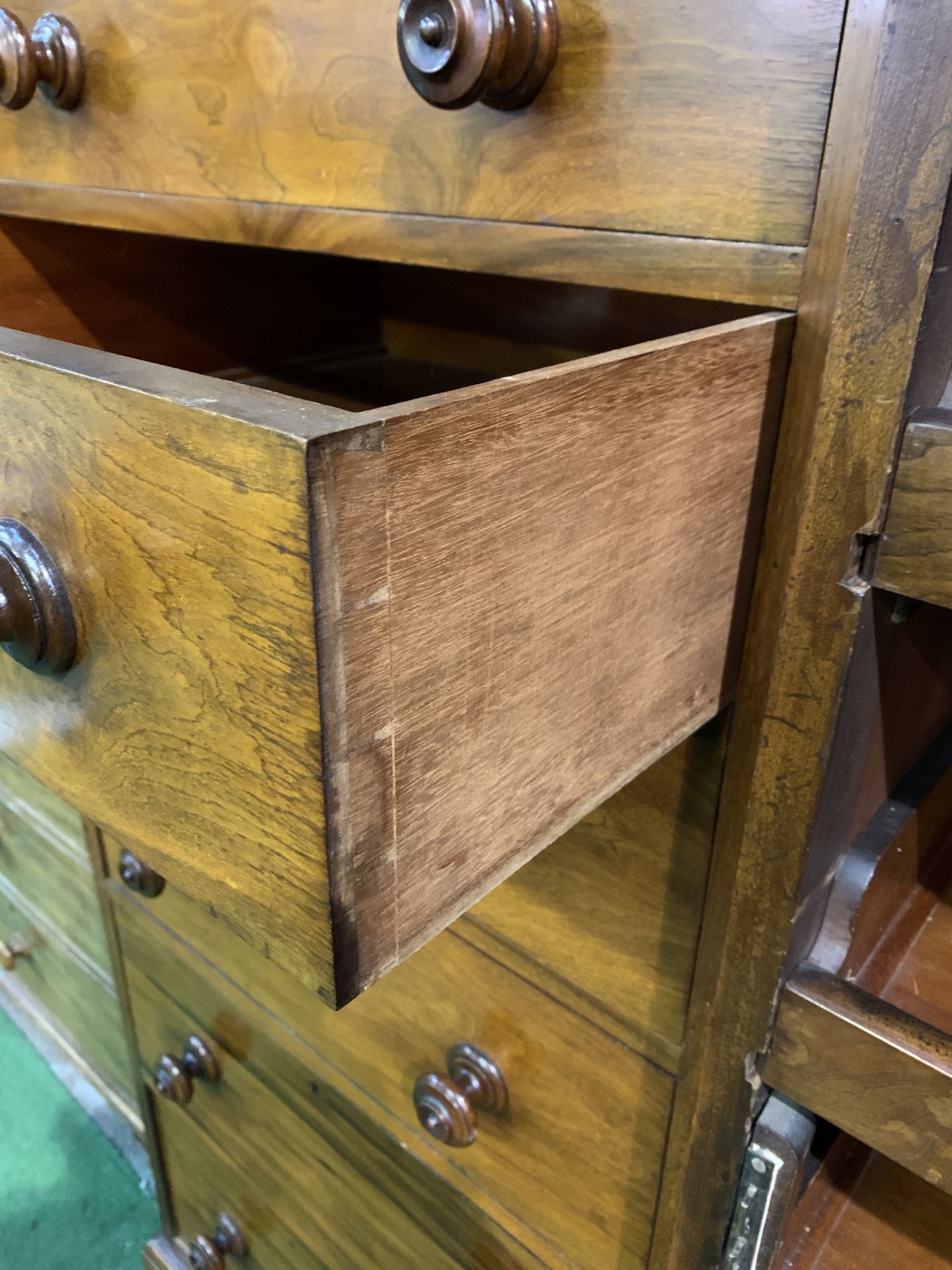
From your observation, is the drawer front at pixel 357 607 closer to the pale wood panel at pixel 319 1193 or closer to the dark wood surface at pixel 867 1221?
the dark wood surface at pixel 867 1221

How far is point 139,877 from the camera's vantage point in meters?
0.90

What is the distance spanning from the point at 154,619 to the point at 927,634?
0.39 metres

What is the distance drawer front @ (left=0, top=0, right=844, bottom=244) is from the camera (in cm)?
36

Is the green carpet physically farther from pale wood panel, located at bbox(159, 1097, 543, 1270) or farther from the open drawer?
the open drawer

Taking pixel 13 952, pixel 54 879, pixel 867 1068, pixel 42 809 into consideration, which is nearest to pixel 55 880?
pixel 54 879

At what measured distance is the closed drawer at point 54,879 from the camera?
121cm

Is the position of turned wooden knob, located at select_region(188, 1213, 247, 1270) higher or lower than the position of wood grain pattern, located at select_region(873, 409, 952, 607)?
lower

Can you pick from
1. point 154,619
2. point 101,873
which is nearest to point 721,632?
point 154,619

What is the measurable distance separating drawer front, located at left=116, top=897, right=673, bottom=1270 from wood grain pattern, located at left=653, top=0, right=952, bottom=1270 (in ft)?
0.12

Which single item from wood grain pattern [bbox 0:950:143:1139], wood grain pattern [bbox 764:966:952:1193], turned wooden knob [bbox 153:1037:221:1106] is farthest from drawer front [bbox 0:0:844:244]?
wood grain pattern [bbox 0:950:143:1139]

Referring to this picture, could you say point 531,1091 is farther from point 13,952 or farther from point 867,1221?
point 13,952

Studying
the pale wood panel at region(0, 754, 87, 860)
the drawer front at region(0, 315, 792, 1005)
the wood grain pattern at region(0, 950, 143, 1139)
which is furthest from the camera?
the wood grain pattern at region(0, 950, 143, 1139)

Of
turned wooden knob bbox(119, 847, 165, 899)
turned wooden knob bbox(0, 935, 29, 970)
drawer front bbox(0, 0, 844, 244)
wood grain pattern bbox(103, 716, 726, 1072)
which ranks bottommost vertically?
turned wooden knob bbox(0, 935, 29, 970)

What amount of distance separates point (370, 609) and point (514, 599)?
65 mm
